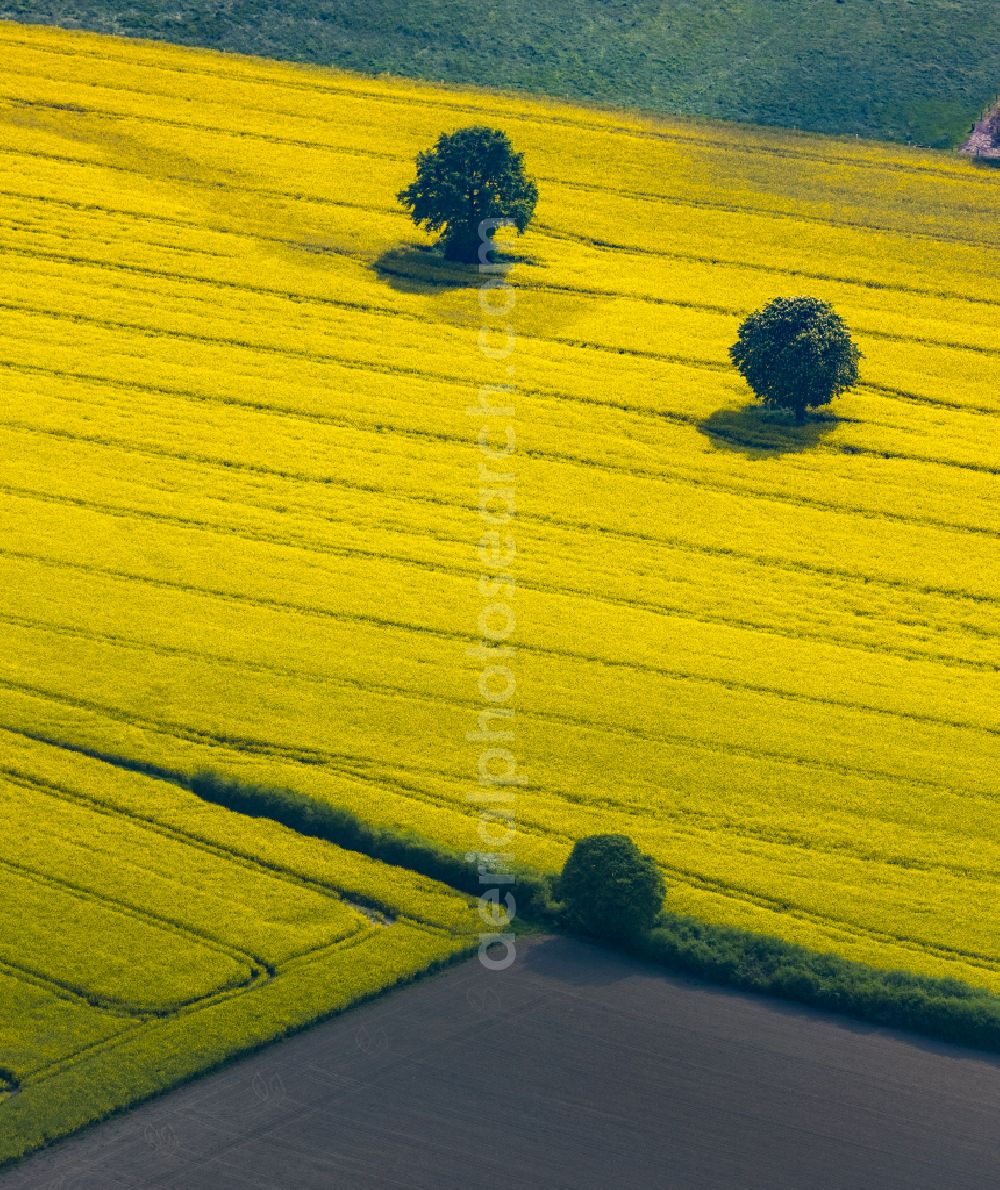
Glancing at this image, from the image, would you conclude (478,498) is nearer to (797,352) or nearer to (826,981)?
(797,352)

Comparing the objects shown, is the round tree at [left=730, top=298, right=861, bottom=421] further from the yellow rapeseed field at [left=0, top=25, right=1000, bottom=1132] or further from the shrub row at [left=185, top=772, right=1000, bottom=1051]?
the shrub row at [left=185, top=772, right=1000, bottom=1051]

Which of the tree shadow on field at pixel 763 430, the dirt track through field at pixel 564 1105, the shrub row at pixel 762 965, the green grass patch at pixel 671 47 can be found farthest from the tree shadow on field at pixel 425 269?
the dirt track through field at pixel 564 1105

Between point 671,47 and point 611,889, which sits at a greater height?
point 671,47

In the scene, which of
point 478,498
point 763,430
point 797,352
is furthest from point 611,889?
point 797,352

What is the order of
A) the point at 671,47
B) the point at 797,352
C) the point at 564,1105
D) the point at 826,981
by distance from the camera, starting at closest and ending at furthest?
the point at 564,1105 < the point at 826,981 < the point at 797,352 < the point at 671,47

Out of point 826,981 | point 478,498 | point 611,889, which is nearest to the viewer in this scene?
point 826,981

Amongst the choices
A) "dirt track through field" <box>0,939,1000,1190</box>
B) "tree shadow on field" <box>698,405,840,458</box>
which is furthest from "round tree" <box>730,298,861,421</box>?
"dirt track through field" <box>0,939,1000,1190</box>
